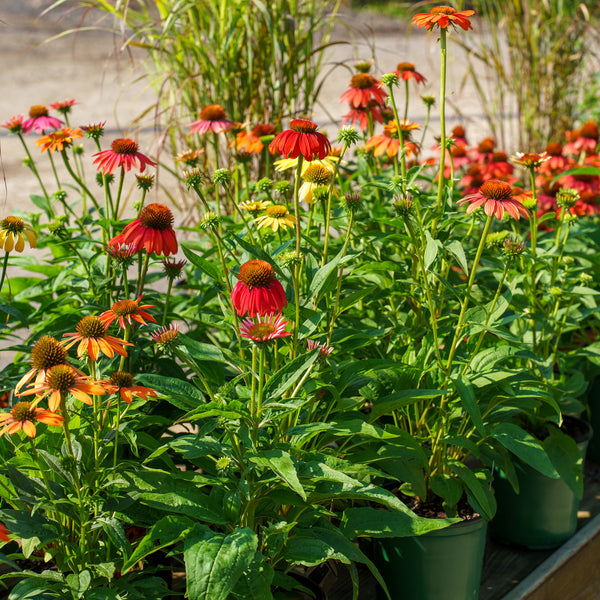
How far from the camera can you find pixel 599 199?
2.20m

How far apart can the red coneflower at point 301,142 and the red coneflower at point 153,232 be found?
21 centimetres

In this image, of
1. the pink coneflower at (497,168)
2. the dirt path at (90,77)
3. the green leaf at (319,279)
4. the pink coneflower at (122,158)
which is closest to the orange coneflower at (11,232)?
the pink coneflower at (122,158)

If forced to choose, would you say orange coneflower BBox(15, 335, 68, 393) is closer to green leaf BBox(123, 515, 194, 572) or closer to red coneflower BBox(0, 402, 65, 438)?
red coneflower BBox(0, 402, 65, 438)

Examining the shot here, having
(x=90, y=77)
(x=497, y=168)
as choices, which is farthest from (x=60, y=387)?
(x=90, y=77)

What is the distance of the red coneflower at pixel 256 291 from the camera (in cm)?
104

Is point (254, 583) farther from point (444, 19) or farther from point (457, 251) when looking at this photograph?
point (444, 19)

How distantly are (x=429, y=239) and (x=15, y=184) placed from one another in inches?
173

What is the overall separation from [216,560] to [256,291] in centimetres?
35

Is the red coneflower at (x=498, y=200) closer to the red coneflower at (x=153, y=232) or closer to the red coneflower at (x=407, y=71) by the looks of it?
the red coneflower at (x=153, y=232)

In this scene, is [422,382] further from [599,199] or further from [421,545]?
[599,199]

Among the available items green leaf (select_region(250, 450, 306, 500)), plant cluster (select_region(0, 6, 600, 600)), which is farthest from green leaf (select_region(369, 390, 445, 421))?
green leaf (select_region(250, 450, 306, 500))

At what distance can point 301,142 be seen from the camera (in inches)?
45.8

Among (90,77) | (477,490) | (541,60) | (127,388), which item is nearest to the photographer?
(127,388)

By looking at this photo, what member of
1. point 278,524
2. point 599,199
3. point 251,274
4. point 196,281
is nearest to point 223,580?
point 278,524
